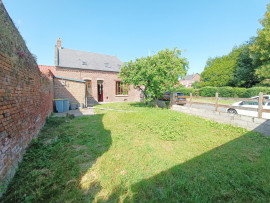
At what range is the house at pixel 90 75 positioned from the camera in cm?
1178

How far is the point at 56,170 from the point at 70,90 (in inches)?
389

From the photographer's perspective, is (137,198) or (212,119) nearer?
(137,198)

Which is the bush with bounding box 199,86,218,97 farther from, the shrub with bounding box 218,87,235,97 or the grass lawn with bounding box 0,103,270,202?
the grass lawn with bounding box 0,103,270,202

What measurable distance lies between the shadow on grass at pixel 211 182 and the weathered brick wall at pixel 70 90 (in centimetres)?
1073

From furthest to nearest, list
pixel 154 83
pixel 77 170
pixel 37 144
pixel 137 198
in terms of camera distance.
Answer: pixel 154 83 < pixel 37 144 < pixel 77 170 < pixel 137 198

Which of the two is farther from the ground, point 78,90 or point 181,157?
point 78,90

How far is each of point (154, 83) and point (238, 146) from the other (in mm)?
6268

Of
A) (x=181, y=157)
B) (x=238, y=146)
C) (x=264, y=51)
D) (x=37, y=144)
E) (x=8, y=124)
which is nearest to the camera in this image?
(x=8, y=124)

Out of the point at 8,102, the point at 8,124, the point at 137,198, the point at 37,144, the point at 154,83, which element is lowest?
the point at 137,198

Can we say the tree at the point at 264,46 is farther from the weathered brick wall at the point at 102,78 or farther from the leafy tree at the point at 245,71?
the weathered brick wall at the point at 102,78

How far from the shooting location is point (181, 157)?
2959 millimetres

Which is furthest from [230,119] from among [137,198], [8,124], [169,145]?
[8,124]

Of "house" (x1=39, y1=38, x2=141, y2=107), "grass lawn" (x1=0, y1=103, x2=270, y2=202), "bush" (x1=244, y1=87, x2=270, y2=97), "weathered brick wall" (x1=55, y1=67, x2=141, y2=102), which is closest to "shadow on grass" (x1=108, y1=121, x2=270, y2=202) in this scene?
"grass lawn" (x1=0, y1=103, x2=270, y2=202)

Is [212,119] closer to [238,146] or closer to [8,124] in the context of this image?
[238,146]
